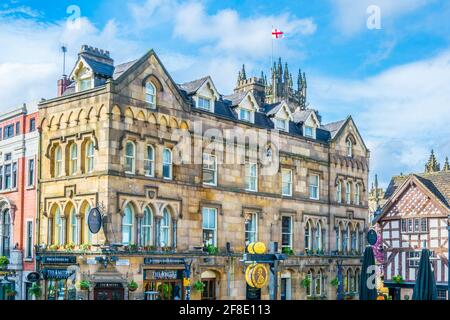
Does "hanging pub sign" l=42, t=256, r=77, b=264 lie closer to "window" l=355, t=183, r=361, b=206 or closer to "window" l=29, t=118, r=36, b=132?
"window" l=29, t=118, r=36, b=132

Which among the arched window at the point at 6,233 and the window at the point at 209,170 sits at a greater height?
the window at the point at 209,170

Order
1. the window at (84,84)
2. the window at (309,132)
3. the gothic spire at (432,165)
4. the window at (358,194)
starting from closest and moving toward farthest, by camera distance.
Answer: the window at (84,84) < the window at (309,132) < the window at (358,194) < the gothic spire at (432,165)

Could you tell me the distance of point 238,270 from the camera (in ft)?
111

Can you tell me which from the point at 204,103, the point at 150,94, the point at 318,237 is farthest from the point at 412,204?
the point at 150,94

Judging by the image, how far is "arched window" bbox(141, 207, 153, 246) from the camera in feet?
95.8

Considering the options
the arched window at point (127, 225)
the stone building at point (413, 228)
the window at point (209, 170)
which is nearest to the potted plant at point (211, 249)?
the window at point (209, 170)

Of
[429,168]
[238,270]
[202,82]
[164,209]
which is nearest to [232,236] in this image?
[238,270]

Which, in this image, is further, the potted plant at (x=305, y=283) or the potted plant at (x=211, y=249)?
the potted plant at (x=305, y=283)

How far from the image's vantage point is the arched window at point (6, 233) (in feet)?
109

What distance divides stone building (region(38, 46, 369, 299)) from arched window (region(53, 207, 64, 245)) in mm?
48

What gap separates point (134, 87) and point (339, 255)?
1835 cm

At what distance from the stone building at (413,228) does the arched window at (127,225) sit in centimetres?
2054

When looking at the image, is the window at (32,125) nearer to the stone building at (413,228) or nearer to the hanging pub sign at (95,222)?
the hanging pub sign at (95,222)
